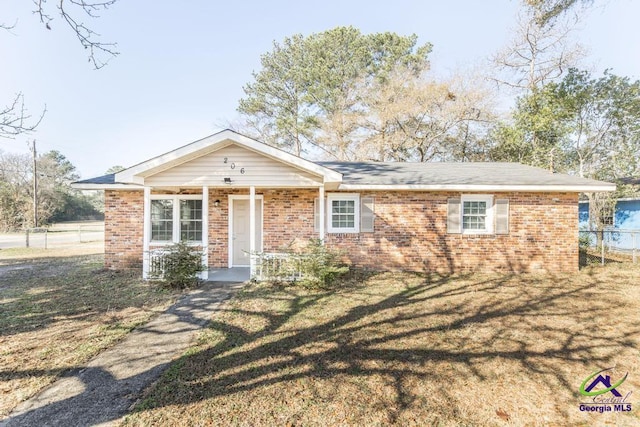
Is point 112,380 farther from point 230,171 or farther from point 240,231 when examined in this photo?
point 240,231

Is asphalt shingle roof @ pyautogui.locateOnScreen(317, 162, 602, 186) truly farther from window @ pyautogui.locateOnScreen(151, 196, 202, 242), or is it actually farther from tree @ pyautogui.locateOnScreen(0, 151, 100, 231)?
tree @ pyautogui.locateOnScreen(0, 151, 100, 231)

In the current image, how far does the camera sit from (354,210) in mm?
9328

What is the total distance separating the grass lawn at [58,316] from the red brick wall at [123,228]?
581mm

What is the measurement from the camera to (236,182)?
313 inches

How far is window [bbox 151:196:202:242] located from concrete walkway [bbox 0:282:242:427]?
4314mm

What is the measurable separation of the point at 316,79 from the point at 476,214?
53.4ft

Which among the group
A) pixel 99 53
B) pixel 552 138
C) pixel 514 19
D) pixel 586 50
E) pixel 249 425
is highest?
pixel 514 19

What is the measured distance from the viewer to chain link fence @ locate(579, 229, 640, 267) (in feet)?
36.1

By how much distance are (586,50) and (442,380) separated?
2101cm

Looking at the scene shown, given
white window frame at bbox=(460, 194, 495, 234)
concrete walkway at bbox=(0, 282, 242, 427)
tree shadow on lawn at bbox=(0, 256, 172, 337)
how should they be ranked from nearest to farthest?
concrete walkway at bbox=(0, 282, 242, 427) → tree shadow on lawn at bbox=(0, 256, 172, 337) → white window frame at bbox=(460, 194, 495, 234)

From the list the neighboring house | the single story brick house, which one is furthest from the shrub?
the neighboring house

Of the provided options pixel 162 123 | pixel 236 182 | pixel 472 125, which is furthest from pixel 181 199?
pixel 472 125

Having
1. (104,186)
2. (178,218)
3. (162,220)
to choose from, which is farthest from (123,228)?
(178,218)

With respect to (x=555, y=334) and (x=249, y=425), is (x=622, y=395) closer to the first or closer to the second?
(x=555, y=334)
